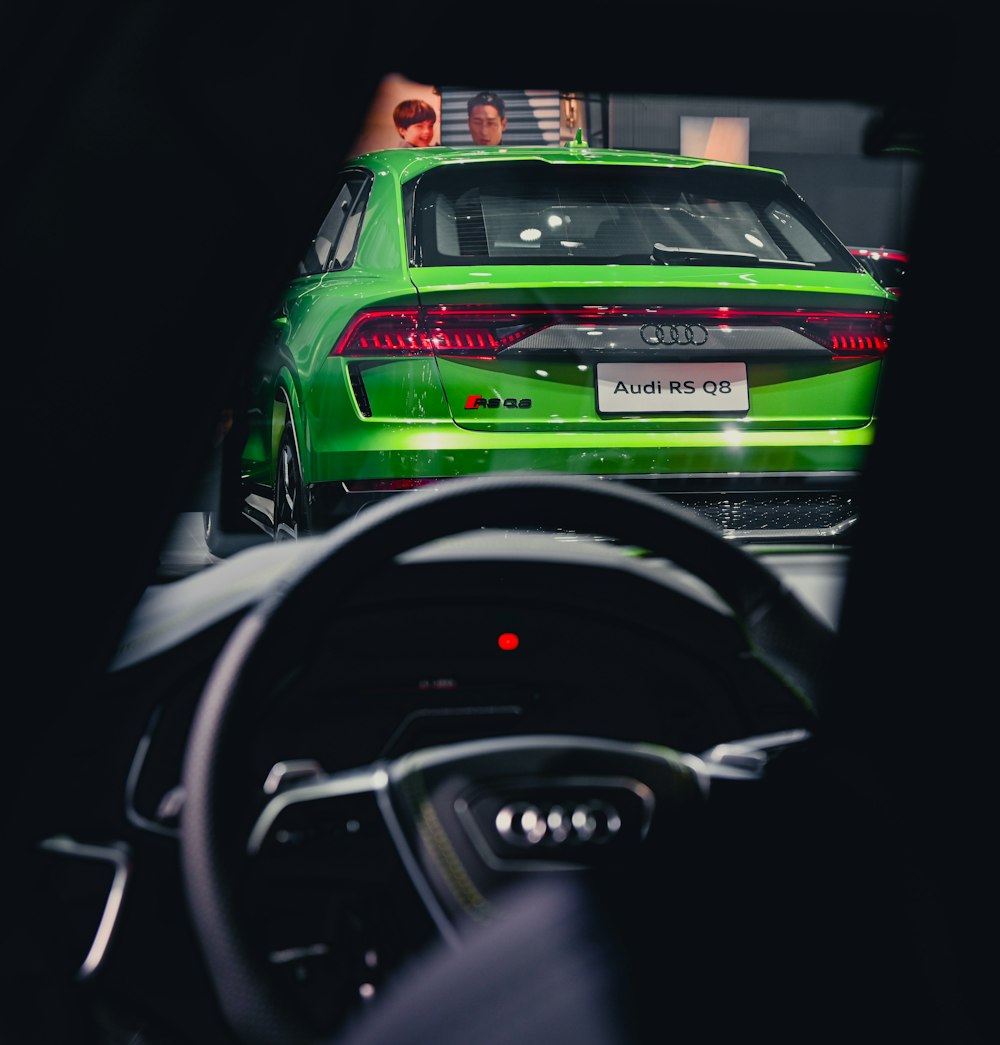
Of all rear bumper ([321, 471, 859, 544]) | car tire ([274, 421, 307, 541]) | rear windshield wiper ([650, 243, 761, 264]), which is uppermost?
rear windshield wiper ([650, 243, 761, 264])

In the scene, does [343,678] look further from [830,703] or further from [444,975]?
[830,703]

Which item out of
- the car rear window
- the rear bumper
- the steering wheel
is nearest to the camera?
the steering wheel

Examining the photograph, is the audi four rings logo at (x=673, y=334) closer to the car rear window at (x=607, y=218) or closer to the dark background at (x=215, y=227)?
the car rear window at (x=607, y=218)

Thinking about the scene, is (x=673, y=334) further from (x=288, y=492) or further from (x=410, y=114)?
(x=288, y=492)

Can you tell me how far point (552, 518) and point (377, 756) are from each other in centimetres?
48

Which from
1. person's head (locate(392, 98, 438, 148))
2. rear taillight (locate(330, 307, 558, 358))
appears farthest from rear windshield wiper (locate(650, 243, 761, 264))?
person's head (locate(392, 98, 438, 148))

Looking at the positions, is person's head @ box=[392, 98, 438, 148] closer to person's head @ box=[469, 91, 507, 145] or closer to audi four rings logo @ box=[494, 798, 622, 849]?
person's head @ box=[469, 91, 507, 145]

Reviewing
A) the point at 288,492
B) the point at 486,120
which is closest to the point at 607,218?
the point at 486,120

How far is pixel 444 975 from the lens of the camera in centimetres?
129

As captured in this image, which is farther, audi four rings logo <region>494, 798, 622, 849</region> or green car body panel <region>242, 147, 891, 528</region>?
green car body panel <region>242, 147, 891, 528</region>

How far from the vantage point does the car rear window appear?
9.34 feet

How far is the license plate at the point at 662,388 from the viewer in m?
2.53

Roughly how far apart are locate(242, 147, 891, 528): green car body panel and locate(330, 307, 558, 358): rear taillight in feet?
0.04

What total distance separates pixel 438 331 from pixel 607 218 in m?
0.49
